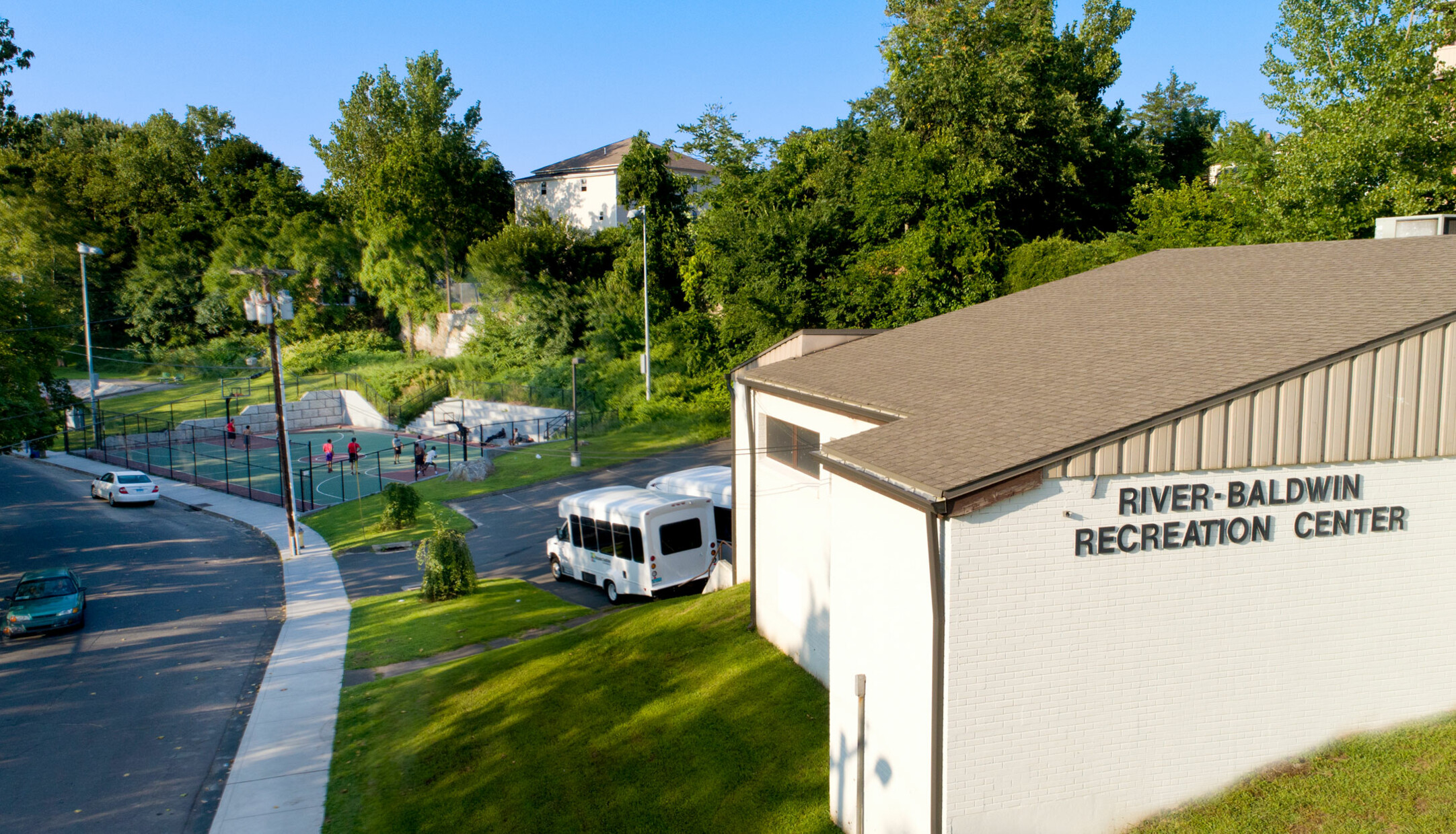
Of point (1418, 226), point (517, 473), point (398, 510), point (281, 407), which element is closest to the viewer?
point (1418, 226)

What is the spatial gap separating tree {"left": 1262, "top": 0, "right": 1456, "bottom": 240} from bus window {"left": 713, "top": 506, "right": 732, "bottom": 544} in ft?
62.0

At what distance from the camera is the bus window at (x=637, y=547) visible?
20.6 metres

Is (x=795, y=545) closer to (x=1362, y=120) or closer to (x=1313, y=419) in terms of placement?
(x=1313, y=419)

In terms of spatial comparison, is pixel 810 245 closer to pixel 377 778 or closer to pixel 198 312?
pixel 377 778

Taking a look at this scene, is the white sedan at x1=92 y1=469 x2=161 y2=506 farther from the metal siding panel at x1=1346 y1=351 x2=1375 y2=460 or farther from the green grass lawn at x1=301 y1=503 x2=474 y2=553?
the metal siding panel at x1=1346 y1=351 x2=1375 y2=460

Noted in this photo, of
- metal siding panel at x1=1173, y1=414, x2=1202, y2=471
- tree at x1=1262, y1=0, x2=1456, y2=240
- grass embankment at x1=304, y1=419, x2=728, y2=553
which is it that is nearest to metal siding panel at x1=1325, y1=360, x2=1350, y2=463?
metal siding panel at x1=1173, y1=414, x2=1202, y2=471

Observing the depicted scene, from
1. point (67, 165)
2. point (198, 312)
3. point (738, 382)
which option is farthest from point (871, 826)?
point (67, 165)

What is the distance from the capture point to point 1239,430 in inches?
311

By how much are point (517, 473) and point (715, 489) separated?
16.9 m

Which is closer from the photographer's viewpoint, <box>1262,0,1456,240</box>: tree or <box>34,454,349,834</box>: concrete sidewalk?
<box>34,454,349,834</box>: concrete sidewalk

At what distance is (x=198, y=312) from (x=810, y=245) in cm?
5916

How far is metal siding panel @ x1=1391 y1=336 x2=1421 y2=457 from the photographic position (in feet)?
27.1

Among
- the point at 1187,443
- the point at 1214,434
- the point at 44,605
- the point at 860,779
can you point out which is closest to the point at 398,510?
the point at 44,605

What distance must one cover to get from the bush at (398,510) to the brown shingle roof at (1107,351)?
18604 millimetres
